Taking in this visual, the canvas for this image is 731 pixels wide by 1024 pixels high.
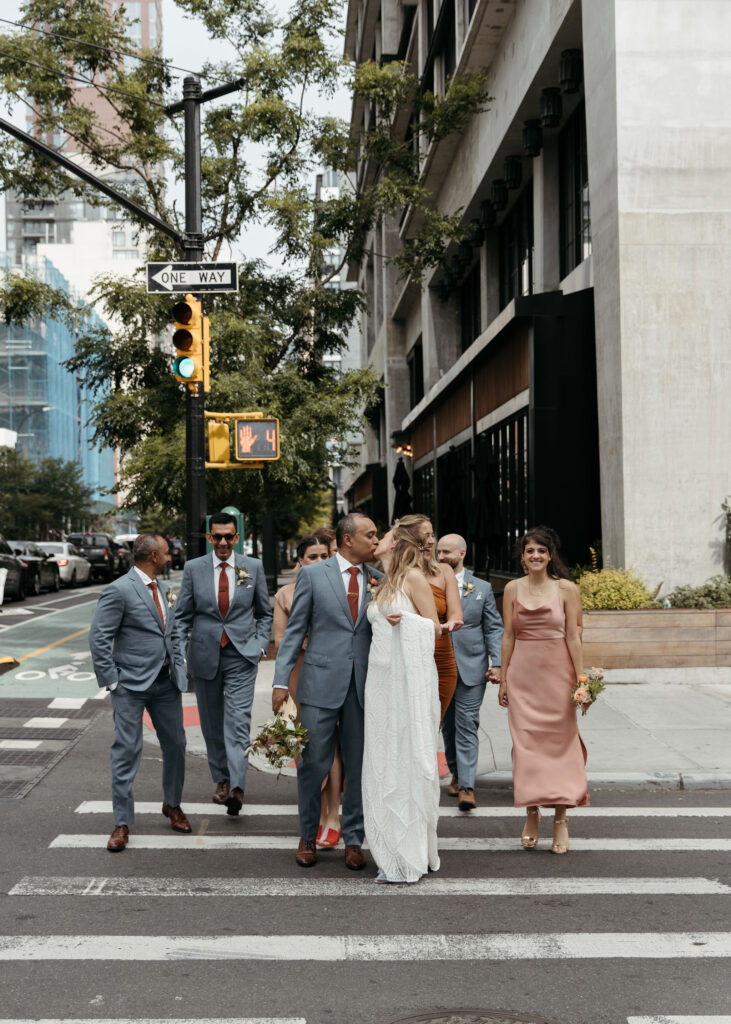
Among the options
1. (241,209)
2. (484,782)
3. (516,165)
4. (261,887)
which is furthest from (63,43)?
(261,887)

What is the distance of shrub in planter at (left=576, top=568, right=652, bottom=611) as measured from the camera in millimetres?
13906

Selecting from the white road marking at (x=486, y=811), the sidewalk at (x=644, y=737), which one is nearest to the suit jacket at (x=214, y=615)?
the white road marking at (x=486, y=811)

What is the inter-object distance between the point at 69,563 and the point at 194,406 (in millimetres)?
27354

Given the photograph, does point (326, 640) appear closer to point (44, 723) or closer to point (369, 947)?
point (369, 947)

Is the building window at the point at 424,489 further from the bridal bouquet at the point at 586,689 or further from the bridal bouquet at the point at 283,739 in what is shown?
the bridal bouquet at the point at 283,739

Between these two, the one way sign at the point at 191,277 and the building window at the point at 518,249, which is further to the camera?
the building window at the point at 518,249

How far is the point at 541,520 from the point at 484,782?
799 centimetres

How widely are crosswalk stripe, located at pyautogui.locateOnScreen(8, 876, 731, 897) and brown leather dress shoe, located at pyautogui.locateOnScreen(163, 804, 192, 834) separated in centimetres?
107

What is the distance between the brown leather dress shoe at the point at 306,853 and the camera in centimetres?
659

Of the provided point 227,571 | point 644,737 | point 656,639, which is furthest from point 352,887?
point 656,639

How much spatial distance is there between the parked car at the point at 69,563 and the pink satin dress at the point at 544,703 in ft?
102

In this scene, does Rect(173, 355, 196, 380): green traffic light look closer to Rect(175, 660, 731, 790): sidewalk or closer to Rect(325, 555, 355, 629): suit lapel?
Rect(175, 660, 731, 790): sidewalk

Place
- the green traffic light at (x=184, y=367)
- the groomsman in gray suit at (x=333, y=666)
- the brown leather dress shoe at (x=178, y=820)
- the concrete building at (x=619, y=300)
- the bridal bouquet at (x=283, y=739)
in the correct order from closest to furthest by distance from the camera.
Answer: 1. the bridal bouquet at (x=283, y=739)
2. the groomsman in gray suit at (x=333, y=666)
3. the brown leather dress shoe at (x=178, y=820)
4. the green traffic light at (x=184, y=367)
5. the concrete building at (x=619, y=300)

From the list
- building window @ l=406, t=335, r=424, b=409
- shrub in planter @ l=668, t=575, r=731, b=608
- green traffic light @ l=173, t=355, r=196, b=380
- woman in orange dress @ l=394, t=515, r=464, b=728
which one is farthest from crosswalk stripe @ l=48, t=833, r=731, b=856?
building window @ l=406, t=335, r=424, b=409
